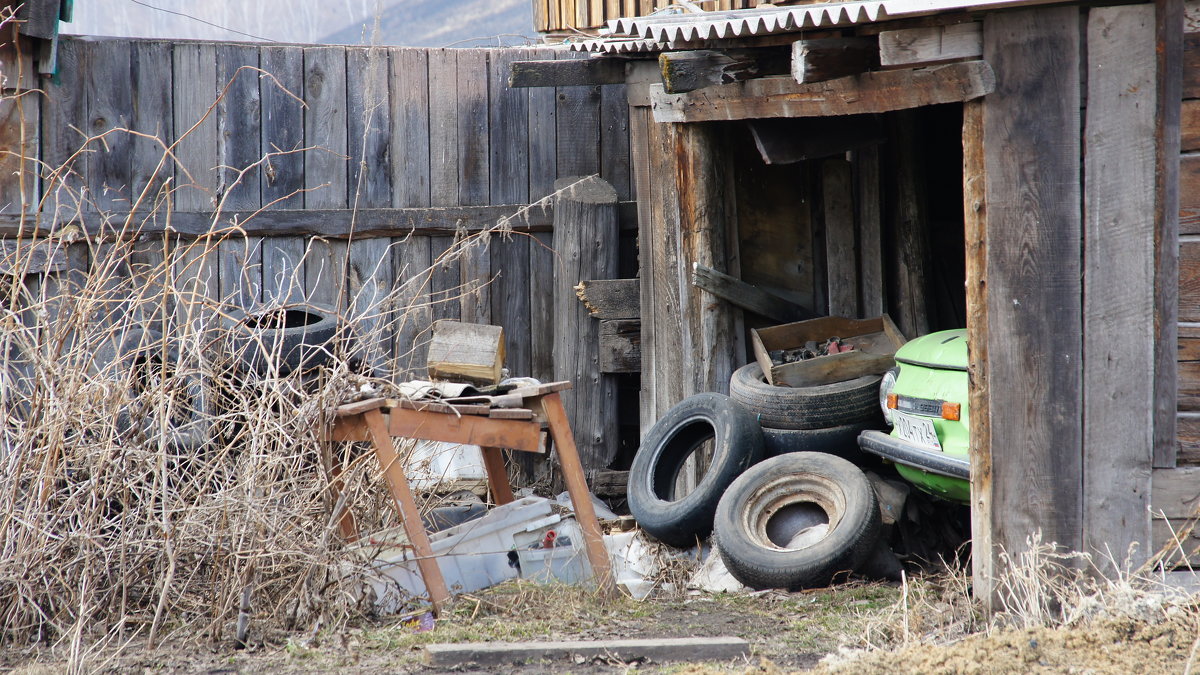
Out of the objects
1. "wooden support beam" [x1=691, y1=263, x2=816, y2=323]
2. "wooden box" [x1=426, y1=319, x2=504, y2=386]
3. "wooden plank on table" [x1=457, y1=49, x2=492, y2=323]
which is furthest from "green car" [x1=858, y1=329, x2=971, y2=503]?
"wooden plank on table" [x1=457, y1=49, x2=492, y2=323]

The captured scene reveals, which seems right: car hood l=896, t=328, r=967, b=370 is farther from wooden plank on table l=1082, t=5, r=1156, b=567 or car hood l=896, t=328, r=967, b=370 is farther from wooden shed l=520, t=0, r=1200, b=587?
wooden plank on table l=1082, t=5, r=1156, b=567

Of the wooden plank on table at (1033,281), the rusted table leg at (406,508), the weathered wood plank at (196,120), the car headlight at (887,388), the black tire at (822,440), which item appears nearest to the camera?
the wooden plank on table at (1033,281)

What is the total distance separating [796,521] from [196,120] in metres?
4.42

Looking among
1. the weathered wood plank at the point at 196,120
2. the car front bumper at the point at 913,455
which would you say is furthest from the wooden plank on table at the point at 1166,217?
the weathered wood plank at the point at 196,120

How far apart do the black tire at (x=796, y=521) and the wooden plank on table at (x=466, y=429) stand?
1161 millimetres

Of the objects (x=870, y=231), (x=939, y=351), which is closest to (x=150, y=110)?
(x=870, y=231)

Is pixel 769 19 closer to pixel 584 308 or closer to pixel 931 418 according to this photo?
pixel 931 418

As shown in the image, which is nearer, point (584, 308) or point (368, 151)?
point (368, 151)

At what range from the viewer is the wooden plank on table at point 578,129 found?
290 inches

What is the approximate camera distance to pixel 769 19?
4.83 metres

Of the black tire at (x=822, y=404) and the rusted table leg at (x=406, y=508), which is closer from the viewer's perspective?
the rusted table leg at (x=406, y=508)

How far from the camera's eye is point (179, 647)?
15.0 ft

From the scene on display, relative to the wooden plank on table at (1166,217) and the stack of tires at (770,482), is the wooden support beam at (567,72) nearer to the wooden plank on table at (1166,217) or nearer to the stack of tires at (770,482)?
the stack of tires at (770,482)

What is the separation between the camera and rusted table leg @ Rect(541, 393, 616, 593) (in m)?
5.40
